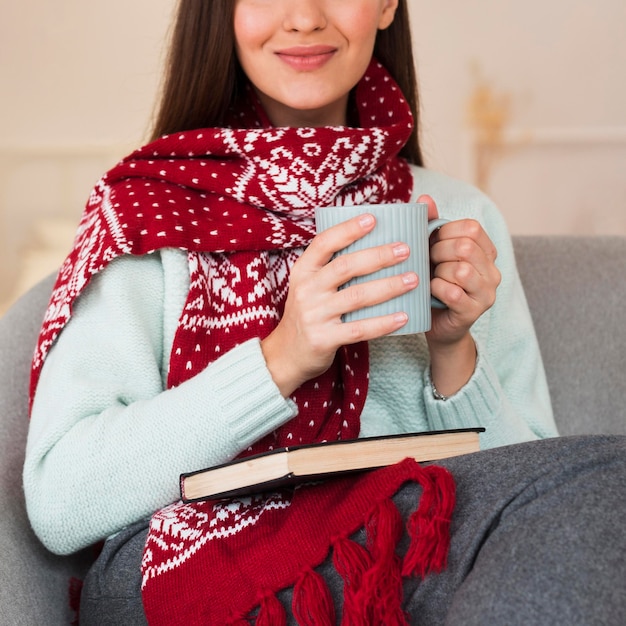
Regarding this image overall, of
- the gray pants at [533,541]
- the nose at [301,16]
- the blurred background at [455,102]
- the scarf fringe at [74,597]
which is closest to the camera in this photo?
the gray pants at [533,541]

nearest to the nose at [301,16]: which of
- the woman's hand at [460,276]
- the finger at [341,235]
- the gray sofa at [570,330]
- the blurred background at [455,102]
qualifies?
the woman's hand at [460,276]

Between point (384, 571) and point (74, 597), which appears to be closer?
point (384, 571)

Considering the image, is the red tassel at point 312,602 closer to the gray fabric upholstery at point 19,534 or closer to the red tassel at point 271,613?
the red tassel at point 271,613

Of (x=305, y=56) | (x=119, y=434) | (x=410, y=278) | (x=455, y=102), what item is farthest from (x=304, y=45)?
(x=455, y=102)

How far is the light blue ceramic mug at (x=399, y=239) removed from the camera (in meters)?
0.78

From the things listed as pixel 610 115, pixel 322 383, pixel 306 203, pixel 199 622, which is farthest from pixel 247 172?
pixel 610 115

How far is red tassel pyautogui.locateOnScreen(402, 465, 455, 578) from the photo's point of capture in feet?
2.16

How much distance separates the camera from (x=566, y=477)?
669 mm

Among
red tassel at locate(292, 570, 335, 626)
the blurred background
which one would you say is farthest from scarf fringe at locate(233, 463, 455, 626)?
the blurred background

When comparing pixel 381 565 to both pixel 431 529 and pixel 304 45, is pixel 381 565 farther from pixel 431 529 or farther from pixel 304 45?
pixel 304 45

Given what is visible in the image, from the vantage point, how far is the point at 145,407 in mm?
869

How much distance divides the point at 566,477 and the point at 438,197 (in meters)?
0.65

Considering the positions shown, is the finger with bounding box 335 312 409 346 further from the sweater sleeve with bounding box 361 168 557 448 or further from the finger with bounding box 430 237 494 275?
the sweater sleeve with bounding box 361 168 557 448

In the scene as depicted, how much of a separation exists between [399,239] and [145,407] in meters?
0.30
